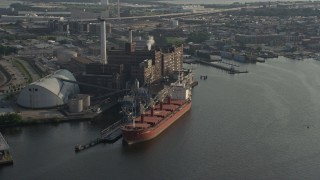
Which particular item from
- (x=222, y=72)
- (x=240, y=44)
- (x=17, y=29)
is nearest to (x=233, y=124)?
(x=222, y=72)

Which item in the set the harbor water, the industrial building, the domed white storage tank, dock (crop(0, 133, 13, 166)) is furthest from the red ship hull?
the domed white storage tank

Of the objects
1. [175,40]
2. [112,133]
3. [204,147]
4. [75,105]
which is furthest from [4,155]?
[175,40]

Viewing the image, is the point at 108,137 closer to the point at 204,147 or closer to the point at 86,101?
the point at 204,147

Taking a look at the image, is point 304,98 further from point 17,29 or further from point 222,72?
point 17,29

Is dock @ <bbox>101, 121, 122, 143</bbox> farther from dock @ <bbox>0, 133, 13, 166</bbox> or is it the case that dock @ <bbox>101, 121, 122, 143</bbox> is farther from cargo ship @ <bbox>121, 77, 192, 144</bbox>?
dock @ <bbox>0, 133, 13, 166</bbox>

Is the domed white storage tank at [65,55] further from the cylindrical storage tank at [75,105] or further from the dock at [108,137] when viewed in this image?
the dock at [108,137]

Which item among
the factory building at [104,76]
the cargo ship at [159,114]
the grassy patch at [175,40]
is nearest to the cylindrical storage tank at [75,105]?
the cargo ship at [159,114]
